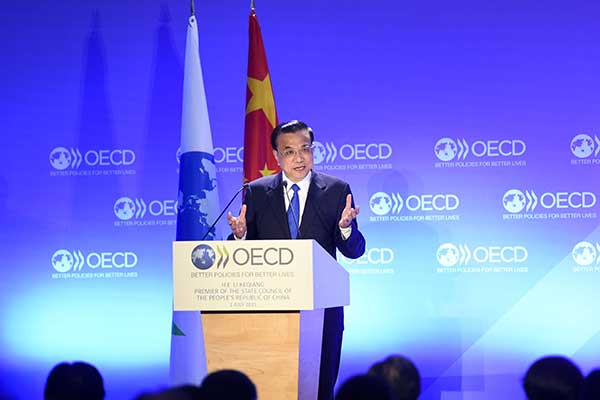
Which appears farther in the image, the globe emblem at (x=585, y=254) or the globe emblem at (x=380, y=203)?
the globe emblem at (x=380, y=203)

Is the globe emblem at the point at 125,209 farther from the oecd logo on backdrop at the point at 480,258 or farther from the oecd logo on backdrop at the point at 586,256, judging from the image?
the oecd logo on backdrop at the point at 586,256

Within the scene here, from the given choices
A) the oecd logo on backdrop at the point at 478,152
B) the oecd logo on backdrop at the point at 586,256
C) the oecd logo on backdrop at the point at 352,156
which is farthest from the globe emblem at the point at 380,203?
the oecd logo on backdrop at the point at 586,256

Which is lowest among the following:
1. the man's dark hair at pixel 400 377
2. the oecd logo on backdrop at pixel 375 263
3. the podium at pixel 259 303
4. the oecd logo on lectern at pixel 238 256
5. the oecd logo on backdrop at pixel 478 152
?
the man's dark hair at pixel 400 377

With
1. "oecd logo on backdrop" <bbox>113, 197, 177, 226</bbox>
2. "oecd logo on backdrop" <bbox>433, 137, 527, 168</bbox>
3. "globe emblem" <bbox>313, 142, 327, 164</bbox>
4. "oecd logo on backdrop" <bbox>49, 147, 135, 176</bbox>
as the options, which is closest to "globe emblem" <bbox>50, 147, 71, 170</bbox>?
"oecd logo on backdrop" <bbox>49, 147, 135, 176</bbox>

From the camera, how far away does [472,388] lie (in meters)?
6.43

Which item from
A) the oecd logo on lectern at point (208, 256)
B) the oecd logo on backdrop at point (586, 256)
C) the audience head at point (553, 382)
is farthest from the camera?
the oecd logo on backdrop at point (586, 256)

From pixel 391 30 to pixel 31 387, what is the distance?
157 inches

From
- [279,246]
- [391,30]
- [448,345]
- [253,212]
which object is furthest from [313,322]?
[391,30]

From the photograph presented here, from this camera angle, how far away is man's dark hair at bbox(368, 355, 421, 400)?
3.18 m

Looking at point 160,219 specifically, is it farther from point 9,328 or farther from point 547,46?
point 547,46

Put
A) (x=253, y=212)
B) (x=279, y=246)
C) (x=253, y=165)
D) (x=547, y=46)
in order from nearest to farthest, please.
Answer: (x=279, y=246)
(x=253, y=212)
(x=253, y=165)
(x=547, y=46)

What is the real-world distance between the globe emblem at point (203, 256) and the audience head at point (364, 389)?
3.23 feet

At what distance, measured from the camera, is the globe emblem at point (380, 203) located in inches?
259

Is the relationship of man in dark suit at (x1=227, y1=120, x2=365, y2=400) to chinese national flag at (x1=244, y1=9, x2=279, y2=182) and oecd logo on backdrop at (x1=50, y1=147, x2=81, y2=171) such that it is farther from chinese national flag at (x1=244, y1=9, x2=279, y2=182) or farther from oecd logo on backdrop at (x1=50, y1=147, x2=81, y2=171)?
oecd logo on backdrop at (x1=50, y1=147, x2=81, y2=171)
